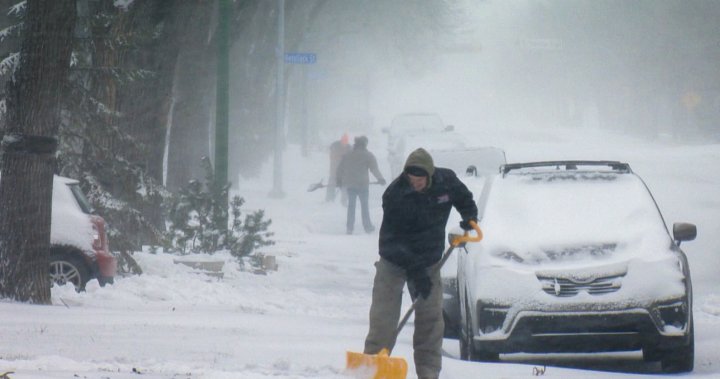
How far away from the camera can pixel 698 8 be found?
221 feet

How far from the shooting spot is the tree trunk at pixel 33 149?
12.2 m

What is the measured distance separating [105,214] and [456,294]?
246 inches

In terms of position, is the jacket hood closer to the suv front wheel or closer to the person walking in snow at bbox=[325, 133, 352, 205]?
the suv front wheel

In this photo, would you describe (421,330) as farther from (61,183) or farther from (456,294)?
(61,183)

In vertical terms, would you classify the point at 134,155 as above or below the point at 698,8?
Answer: below

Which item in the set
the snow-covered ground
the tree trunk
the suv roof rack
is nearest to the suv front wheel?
the snow-covered ground

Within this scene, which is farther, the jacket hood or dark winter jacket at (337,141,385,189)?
dark winter jacket at (337,141,385,189)

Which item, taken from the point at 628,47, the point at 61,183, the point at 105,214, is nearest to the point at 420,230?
the point at 61,183

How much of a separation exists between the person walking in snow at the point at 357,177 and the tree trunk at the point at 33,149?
1403 centimetres

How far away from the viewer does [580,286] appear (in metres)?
9.88

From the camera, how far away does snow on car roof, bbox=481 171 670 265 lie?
10.2 m

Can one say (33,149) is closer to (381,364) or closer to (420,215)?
(420,215)

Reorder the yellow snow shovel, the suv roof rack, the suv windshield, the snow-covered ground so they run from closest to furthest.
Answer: the yellow snow shovel
the snow-covered ground
the suv roof rack
the suv windshield

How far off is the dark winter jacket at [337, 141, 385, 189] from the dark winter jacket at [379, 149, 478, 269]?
58.0ft
